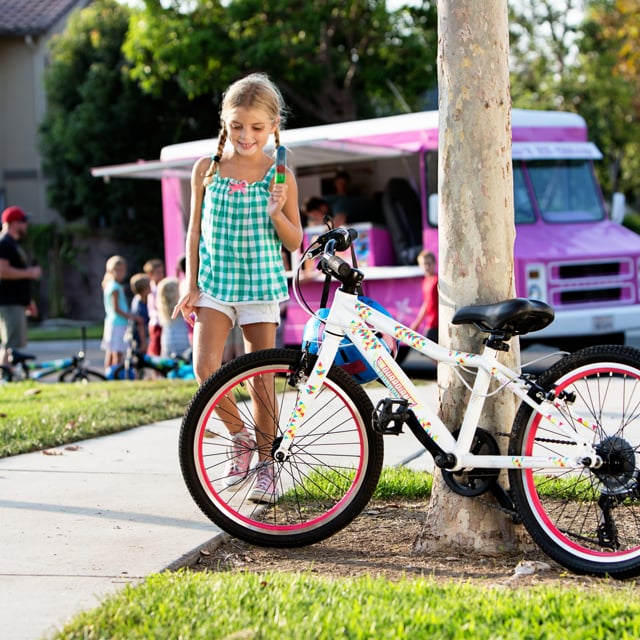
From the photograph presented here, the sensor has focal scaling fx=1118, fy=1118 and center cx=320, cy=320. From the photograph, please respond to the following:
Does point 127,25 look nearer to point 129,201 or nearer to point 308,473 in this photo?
point 129,201

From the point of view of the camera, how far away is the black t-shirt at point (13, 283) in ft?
41.5

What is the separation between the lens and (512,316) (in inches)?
163

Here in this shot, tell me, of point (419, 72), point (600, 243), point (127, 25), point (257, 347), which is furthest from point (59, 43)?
point (257, 347)

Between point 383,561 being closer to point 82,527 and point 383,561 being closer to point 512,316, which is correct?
point 512,316

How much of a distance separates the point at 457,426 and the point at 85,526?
164 cm

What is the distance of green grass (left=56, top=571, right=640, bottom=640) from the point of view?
321cm

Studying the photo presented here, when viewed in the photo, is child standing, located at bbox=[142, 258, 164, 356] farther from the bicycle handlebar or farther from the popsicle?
the bicycle handlebar

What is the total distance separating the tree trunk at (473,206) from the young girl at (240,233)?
34.4 inches

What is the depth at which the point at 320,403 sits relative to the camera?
453 centimetres

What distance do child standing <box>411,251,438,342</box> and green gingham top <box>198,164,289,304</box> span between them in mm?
6590

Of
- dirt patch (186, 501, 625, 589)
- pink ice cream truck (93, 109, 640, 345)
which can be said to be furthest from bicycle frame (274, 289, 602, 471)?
pink ice cream truck (93, 109, 640, 345)

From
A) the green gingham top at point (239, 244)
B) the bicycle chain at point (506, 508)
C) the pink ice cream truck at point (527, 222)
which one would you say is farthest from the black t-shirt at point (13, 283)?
the bicycle chain at point (506, 508)

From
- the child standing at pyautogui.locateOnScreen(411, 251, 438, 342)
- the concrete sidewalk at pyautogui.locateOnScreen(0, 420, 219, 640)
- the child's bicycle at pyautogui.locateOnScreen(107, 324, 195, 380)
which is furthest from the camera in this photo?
the child's bicycle at pyautogui.locateOnScreen(107, 324, 195, 380)

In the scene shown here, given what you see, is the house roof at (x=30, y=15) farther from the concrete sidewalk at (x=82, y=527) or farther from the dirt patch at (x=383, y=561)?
the dirt patch at (x=383, y=561)
